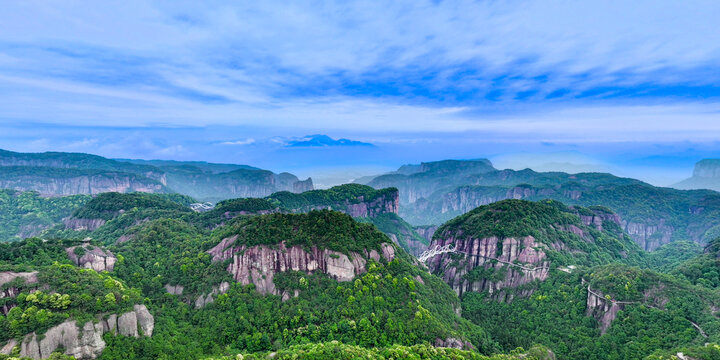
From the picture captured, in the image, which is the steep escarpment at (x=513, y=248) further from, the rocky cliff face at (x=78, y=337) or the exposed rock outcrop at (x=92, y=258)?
the exposed rock outcrop at (x=92, y=258)

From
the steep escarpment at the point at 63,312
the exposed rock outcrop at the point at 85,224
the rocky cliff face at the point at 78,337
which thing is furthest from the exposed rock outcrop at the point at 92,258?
the exposed rock outcrop at the point at 85,224

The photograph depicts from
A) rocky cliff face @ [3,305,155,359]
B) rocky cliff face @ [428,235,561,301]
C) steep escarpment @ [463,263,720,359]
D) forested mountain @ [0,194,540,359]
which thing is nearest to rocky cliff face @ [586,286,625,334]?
steep escarpment @ [463,263,720,359]

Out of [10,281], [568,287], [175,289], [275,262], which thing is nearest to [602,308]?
[568,287]

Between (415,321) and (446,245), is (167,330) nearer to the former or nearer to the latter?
(415,321)

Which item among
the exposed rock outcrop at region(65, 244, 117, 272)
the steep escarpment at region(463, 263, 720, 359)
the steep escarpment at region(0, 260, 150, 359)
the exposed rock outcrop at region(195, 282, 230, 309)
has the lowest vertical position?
the steep escarpment at region(463, 263, 720, 359)

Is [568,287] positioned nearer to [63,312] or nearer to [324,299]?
[324,299]

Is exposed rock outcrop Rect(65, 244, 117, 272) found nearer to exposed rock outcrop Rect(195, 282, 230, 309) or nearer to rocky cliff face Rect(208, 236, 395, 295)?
exposed rock outcrop Rect(195, 282, 230, 309)
